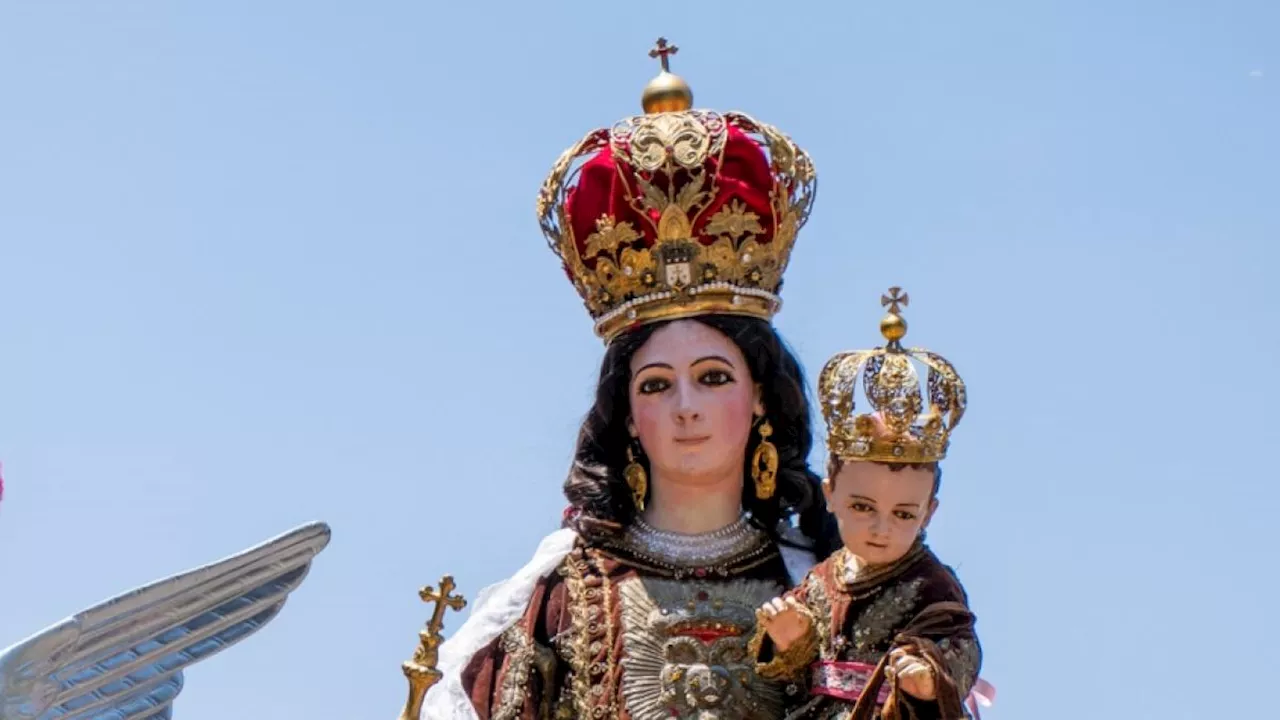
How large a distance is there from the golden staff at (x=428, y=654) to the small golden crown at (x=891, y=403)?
4.75ft

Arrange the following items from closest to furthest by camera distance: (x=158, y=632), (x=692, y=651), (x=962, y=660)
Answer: (x=962, y=660) → (x=692, y=651) → (x=158, y=632)

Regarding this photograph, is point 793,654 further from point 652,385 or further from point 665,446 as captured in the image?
point 652,385

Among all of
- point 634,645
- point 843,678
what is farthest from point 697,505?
point 843,678

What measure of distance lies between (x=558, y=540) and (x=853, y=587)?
5.08ft

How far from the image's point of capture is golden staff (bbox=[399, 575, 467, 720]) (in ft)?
34.7

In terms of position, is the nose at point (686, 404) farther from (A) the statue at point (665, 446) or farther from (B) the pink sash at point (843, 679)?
(B) the pink sash at point (843, 679)

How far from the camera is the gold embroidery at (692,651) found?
10820mm

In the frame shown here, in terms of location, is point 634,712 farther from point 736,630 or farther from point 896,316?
point 896,316

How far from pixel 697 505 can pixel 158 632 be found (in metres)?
2.05

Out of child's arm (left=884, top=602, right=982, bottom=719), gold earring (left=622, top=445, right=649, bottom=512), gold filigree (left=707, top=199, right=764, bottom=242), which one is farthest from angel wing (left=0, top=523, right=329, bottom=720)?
child's arm (left=884, top=602, right=982, bottom=719)

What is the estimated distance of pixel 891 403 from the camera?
32.9ft

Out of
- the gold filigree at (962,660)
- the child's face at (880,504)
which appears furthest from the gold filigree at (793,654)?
the gold filigree at (962,660)

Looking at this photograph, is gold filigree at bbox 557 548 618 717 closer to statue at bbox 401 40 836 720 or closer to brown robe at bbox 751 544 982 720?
statue at bbox 401 40 836 720

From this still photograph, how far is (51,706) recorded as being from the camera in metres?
11.3
